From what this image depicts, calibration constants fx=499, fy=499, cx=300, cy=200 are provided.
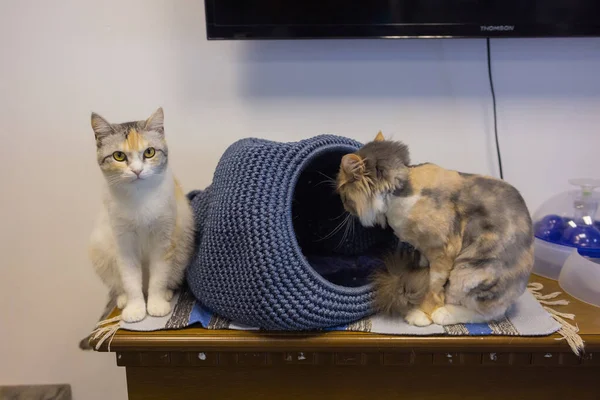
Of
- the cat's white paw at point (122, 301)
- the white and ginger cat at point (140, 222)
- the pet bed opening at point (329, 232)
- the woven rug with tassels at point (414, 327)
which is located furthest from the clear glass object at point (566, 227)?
the cat's white paw at point (122, 301)

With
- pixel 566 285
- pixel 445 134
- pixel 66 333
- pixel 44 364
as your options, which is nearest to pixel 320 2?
pixel 445 134

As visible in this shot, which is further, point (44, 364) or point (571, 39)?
point (44, 364)

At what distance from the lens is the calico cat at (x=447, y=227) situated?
0.84m

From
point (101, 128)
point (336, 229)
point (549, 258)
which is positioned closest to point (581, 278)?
point (549, 258)

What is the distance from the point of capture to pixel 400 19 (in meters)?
1.05

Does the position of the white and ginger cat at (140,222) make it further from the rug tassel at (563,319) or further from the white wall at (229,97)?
the rug tassel at (563,319)

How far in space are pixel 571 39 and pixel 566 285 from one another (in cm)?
57

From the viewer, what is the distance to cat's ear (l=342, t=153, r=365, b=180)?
833 millimetres

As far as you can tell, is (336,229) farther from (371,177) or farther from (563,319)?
(563,319)

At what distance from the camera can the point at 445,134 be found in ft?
3.93

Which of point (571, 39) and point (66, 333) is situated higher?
point (571, 39)

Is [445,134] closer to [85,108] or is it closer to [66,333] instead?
[85,108]

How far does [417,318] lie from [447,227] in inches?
6.6

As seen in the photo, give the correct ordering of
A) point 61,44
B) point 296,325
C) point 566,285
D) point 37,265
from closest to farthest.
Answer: point 296,325, point 566,285, point 61,44, point 37,265
